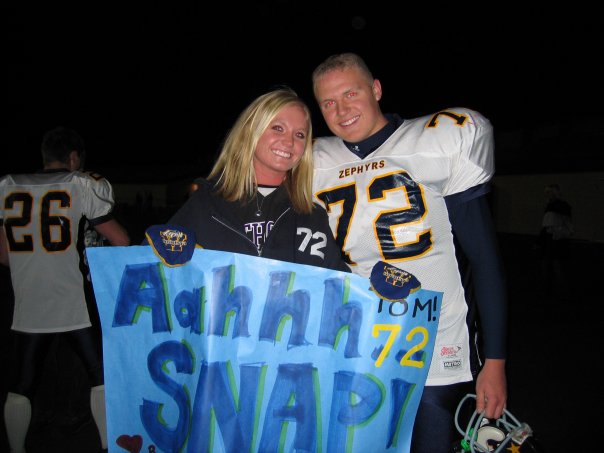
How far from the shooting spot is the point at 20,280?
3.30 m

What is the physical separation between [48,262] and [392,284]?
8.51ft

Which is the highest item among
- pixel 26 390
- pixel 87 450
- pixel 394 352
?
pixel 394 352

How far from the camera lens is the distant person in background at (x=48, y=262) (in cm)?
320

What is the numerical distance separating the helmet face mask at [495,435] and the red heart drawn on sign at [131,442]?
4.49 ft

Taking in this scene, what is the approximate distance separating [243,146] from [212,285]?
2.66ft

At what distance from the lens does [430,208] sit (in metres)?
2.08

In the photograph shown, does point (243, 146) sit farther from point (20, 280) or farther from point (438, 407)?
point (20, 280)

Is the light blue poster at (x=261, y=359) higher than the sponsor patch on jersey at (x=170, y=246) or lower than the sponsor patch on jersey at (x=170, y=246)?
lower

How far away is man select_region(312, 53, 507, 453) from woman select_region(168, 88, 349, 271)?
196 mm

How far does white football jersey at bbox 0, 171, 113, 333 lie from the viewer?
323 centimetres

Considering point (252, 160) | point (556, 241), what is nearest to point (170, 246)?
point (252, 160)

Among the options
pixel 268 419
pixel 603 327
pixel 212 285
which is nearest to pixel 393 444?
pixel 268 419

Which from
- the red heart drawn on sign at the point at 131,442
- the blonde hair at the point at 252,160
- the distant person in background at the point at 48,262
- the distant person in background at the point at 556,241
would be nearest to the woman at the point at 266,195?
the blonde hair at the point at 252,160

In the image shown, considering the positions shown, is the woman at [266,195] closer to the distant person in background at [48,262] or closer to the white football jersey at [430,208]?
the white football jersey at [430,208]
